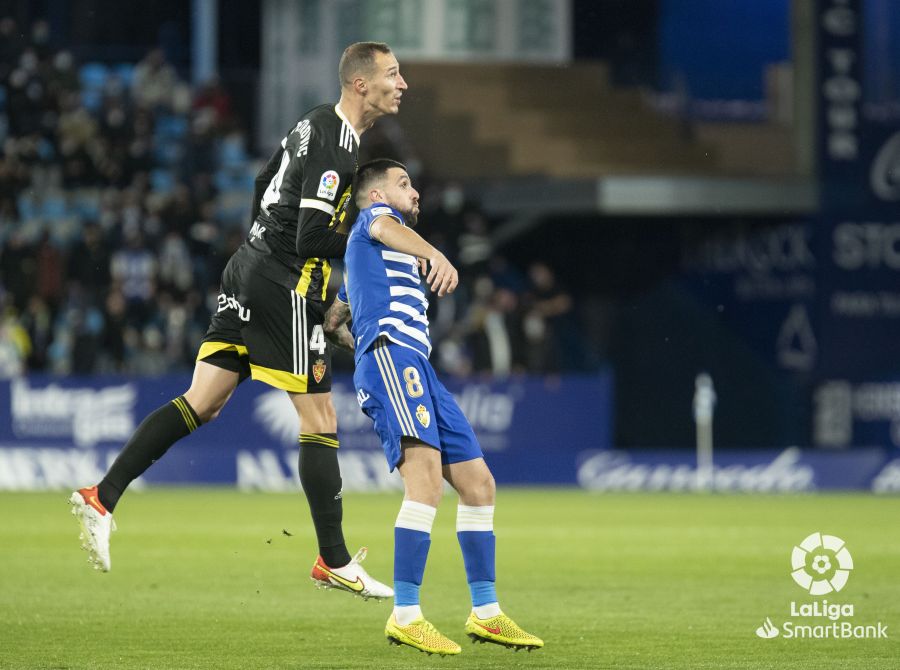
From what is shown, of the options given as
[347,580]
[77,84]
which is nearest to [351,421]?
[77,84]

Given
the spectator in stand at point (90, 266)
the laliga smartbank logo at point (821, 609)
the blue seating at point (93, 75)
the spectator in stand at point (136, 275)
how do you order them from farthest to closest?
the blue seating at point (93, 75)
the spectator in stand at point (90, 266)
the spectator in stand at point (136, 275)
the laliga smartbank logo at point (821, 609)

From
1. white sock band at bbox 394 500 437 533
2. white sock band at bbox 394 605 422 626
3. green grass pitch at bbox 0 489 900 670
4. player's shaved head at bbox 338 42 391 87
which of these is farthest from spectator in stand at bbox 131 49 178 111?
white sock band at bbox 394 605 422 626

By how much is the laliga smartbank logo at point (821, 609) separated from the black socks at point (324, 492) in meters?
1.94

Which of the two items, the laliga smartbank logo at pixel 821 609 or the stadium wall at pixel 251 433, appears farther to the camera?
the stadium wall at pixel 251 433

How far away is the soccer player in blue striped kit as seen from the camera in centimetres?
683

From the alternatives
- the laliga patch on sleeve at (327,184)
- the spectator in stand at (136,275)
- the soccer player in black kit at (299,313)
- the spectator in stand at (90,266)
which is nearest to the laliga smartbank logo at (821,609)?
the soccer player in black kit at (299,313)

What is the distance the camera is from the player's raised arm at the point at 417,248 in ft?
21.4

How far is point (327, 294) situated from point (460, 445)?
143cm

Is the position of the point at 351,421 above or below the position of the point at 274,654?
below

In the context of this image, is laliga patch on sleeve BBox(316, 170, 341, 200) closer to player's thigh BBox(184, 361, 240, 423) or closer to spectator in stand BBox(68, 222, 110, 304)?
player's thigh BBox(184, 361, 240, 423)

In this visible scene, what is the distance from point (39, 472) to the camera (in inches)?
794

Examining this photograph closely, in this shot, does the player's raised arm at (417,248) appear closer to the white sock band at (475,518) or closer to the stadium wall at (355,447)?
the white sock band at (475,518)

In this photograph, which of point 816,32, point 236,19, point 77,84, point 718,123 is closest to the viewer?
point 816,32

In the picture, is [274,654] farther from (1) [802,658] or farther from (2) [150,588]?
(2) [150,588]
